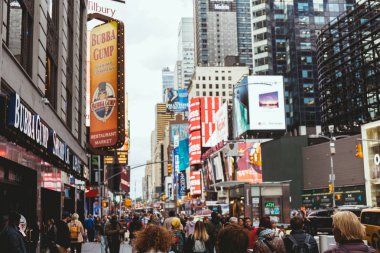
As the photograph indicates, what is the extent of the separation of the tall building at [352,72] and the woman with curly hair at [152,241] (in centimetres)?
8692

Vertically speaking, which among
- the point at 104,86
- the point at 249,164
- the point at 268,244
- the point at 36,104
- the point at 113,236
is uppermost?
the point at 104,86

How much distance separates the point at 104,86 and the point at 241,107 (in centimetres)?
6080

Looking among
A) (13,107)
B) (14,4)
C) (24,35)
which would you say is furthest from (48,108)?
(13,107)

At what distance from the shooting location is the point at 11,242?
28.1 ft

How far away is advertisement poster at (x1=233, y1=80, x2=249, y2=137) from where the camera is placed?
93.8 m

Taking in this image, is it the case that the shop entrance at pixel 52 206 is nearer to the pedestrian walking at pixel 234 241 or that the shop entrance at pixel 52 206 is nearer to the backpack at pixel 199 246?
the backpack at pixel 199 246

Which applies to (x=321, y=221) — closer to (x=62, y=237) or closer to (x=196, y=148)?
(x=62, y=237)

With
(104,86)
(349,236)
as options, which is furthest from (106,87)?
(349,236)

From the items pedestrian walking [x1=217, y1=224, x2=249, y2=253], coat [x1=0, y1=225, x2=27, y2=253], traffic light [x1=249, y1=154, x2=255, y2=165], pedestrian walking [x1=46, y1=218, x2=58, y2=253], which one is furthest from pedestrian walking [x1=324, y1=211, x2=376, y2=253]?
traffic light [x1=249, y1=154, x2=255, y2=165]

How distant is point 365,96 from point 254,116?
67.5ft

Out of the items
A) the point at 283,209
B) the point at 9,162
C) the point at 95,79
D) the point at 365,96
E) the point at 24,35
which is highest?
the point at 365,96

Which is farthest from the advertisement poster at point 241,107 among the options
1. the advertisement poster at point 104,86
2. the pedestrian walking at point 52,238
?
the pedestrian walking at point 52,238

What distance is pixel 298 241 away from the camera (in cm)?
895

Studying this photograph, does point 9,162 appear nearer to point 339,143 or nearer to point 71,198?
point 71,198
